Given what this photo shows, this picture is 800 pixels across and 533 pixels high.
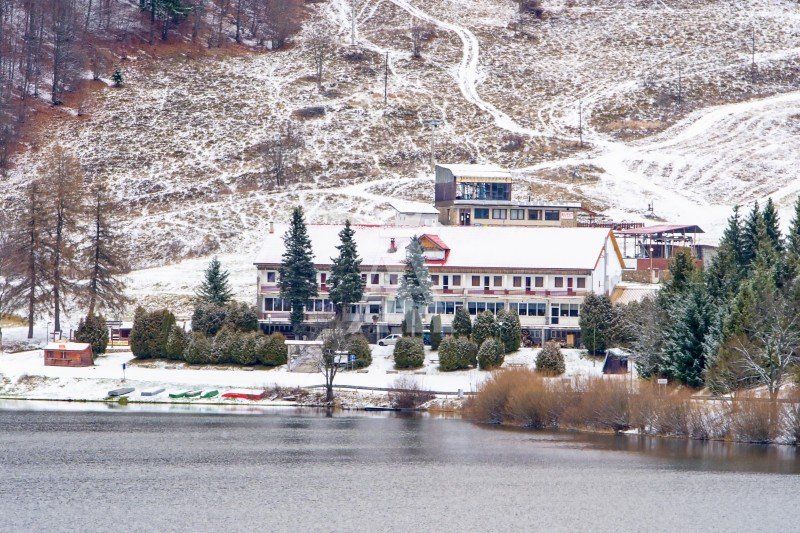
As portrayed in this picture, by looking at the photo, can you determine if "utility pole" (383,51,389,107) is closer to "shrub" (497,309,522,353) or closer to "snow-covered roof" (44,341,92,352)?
"shrub" (497,309,522,353)

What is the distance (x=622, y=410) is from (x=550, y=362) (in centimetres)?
1408

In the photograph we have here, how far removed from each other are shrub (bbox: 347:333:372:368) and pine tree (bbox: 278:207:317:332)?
8.03 m

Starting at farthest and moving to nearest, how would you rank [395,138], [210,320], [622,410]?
[395,138] → [210,320] → [622,410]

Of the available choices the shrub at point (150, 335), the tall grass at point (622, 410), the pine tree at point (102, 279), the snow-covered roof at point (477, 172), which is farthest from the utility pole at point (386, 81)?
the tall grass at point (622, 410)

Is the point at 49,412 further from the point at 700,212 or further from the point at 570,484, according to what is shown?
the point at 700,212

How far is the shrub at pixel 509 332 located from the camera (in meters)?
105

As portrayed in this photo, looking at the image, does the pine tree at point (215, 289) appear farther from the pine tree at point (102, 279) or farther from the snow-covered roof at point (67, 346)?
the snow-covered roof at point (67, 346)

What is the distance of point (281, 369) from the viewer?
104 metres

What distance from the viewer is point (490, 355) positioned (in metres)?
101

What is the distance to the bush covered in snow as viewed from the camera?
102 m

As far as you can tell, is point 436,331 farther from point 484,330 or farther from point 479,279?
point 479,279

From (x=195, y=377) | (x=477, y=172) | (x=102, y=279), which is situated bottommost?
(x=195, y=377)

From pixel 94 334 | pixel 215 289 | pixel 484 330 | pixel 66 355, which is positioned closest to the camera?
pixel 66 355

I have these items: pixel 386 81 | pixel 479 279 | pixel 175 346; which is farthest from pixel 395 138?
pixel 175 346
